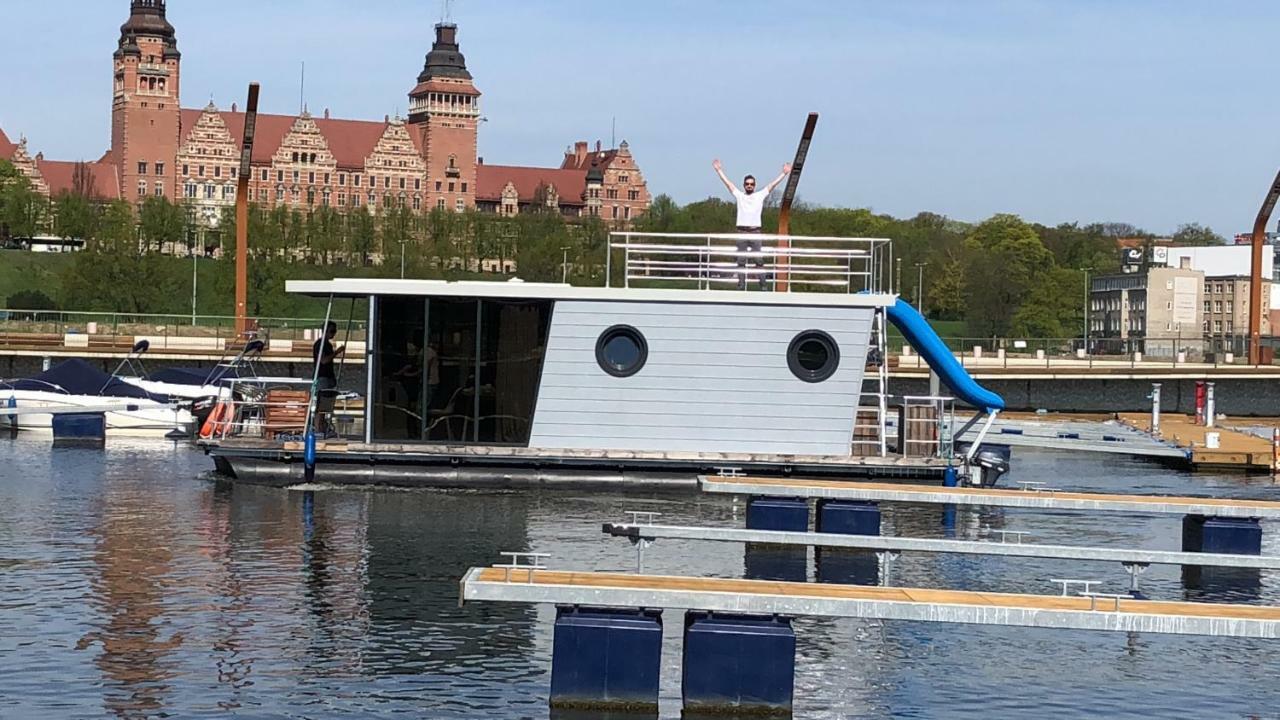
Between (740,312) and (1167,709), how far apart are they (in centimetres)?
1544

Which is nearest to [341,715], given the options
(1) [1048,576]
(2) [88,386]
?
(1) [1048,576]

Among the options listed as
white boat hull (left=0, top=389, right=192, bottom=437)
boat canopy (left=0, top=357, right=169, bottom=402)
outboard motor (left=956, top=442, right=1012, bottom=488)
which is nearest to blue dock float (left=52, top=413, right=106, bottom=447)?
white boat hull (left=0, top=389, right=192, bottom=437)

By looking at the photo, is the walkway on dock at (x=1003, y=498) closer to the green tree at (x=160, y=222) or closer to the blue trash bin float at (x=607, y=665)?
the blue trash bin float at (x=607, y=665)

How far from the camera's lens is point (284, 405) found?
32.7 meters

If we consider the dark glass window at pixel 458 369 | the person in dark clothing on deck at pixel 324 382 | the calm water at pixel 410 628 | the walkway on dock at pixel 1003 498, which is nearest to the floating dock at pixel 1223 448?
the calm water at pixel 410 628

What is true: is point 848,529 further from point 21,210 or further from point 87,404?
point 21,210

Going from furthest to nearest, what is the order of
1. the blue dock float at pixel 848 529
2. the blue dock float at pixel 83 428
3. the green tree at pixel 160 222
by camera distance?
the green tree at pixel 160 222, the blue dock float at pixel 83 428, the blue dock float at pixel 848 529

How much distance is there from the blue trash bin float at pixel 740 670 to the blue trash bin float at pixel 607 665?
0.37 m

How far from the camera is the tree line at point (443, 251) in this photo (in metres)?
107

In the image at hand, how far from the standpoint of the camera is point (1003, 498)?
24672 millimetres

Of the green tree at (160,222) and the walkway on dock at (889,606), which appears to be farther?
the green tree at (160,222)

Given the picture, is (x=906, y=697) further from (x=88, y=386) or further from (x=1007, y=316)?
(x=1007, y=316)

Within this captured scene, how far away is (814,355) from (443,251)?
98.8m

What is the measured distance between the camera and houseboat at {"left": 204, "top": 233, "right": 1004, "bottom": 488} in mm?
30297
